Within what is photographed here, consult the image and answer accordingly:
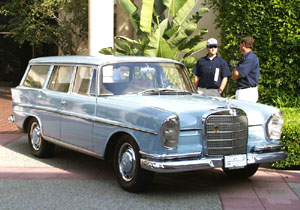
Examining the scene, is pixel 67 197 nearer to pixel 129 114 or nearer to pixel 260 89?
pixel 129 114

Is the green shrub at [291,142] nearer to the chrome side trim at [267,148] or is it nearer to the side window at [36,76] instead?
the chrome side trim at [267,148]

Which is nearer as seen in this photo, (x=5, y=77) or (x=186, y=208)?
(x=186, y=208)

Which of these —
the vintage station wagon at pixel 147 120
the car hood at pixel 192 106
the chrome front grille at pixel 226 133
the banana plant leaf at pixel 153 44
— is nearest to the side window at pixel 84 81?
the vintage station wagon at pixel 147 120

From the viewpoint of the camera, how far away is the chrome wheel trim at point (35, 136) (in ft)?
27.4

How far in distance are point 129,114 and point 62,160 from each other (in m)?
2.56

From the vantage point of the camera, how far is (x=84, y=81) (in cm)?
729

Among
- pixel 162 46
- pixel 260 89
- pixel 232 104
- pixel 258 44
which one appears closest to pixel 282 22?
pixel 258 44

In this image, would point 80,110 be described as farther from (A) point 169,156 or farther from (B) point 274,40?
(B) point 274,40

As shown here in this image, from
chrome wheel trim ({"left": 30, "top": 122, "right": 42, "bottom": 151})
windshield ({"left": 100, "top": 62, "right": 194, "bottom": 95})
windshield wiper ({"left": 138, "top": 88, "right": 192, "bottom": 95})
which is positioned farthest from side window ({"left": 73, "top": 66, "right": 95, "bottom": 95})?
chrome wheel trim ({"left": 30, "top": 122, "right": 42, "bottom": 151})

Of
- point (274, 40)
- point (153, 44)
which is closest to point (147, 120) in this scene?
point (153, 44)

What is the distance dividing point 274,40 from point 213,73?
7.95ft

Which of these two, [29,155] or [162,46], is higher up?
[162,46]

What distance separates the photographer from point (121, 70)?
23.0 feet

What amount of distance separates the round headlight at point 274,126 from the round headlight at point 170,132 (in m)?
1.41
